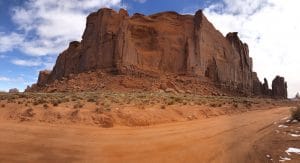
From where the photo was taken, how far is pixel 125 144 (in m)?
8.88

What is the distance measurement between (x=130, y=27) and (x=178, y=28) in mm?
10448

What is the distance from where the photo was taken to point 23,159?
7438 millimetres

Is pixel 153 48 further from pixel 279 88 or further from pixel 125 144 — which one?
pixel 125 144

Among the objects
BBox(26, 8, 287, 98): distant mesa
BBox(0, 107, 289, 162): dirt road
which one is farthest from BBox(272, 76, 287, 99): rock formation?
BBox(0, 107, 289, 162): dirt road

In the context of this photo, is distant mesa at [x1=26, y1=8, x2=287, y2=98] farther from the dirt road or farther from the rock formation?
the dirt road

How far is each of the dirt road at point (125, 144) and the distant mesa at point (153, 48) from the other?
1380 inches

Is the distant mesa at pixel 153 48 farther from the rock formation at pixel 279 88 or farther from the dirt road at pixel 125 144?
the dirt road at pixel 125 144

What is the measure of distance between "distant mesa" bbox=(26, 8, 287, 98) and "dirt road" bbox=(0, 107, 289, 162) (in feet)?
115

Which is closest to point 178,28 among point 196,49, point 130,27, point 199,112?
point 196,49

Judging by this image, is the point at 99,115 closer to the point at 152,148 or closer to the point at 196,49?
the point at 152,148

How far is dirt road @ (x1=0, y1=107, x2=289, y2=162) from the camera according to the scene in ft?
25.1

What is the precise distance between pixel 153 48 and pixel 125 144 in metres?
48.6

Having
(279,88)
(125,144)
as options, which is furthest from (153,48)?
(125,144)

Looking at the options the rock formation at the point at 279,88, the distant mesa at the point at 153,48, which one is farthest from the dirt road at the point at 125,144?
the rock formation at the point at 279,88
